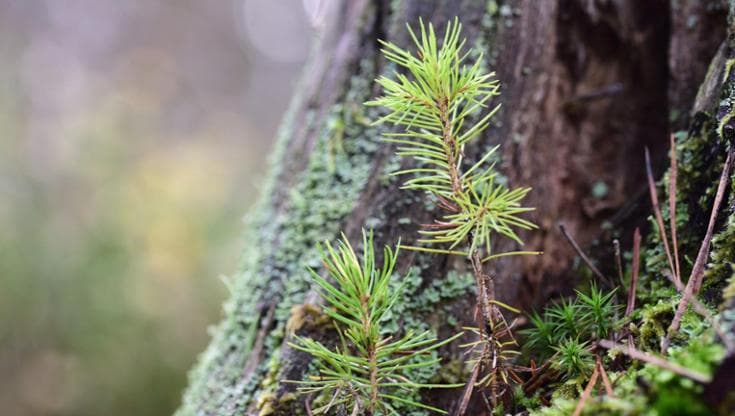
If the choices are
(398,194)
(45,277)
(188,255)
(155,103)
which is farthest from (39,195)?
(398,194)

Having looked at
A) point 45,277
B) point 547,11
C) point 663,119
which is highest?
point 45,277

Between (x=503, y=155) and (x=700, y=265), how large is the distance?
469 mm

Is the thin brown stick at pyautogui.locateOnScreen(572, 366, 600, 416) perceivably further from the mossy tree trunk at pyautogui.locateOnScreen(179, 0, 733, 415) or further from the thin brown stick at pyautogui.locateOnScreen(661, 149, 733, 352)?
the mossy tree trunk at pyautogui.locateOnScreen(179, 0, 733, 415)

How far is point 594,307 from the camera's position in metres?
0.77

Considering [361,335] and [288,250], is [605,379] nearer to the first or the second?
[361,335]

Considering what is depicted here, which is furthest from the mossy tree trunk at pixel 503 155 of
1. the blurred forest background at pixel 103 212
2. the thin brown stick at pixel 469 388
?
the blurred forest background at pixel 103 212

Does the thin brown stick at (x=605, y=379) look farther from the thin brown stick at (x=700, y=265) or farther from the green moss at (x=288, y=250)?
the green moss at (x=288, y=250)

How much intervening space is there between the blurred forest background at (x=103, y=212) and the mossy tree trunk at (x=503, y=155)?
68.9 inches

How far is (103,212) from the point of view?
16.1 feet

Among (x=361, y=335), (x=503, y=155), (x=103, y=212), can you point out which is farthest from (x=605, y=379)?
(x=103, y=212)

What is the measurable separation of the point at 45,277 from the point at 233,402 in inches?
178

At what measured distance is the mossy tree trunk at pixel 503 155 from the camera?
0.96 meters

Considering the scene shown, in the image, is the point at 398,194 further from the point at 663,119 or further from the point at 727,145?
the point at 663,119

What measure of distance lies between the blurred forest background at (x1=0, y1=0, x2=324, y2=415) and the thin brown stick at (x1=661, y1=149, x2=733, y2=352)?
237cm
